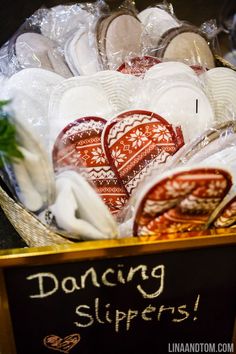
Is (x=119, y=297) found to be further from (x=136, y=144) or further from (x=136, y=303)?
(x=136, y=144)

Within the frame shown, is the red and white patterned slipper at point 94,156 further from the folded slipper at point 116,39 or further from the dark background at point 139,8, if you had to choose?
the dark background at point 139,8

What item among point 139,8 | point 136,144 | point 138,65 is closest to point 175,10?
point 139,8

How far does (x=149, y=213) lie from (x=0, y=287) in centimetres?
28

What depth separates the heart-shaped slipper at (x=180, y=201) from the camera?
2.05ft

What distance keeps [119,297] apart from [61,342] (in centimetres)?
16

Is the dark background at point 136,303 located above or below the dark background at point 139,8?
below

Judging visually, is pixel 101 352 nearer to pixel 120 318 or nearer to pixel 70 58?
pixel 120 318

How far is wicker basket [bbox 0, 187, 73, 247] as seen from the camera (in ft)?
2.36

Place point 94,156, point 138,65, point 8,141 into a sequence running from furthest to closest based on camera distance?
point 138,65, point 94,156, point 8,141

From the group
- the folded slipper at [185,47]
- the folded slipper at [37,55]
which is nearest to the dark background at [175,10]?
the folded slipper at [185,47]

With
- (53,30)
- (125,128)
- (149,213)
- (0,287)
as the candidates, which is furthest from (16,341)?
(53,30)

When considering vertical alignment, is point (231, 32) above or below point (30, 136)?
above

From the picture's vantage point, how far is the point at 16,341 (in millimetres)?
754

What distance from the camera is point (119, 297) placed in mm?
718
